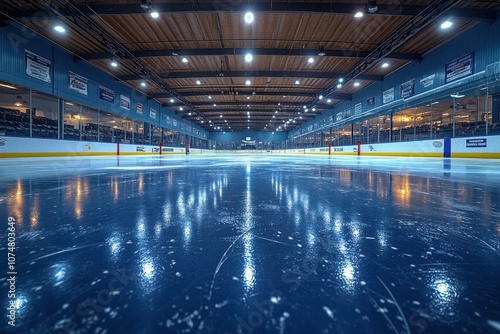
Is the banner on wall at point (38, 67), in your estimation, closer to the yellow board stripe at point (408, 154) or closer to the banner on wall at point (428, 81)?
the banner on wall at point (428, 81)

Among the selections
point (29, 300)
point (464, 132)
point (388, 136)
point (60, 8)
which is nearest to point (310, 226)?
point (29, 300)

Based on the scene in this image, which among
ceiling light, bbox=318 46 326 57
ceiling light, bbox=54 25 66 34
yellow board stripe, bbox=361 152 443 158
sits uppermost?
ceiling light, bbox=54 25 66 34

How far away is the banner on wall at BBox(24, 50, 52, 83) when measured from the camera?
1066 cm

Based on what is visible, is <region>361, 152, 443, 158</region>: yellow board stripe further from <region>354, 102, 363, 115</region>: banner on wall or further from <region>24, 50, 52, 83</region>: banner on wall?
<region>24, 50, 52, 83</region>: banner on wall

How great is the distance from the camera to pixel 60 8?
8.31m

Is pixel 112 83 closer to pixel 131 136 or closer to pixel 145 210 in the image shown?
pixel 131 136

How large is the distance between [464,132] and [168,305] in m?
16.1

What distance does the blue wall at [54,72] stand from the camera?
32.3 feet

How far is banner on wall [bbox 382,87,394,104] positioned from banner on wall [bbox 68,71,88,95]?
21.6m

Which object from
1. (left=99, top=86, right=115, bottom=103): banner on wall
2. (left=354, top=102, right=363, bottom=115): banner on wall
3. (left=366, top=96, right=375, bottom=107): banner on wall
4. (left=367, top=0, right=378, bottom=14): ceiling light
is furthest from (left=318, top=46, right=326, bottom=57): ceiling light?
(left=99, top=86, right=115, bottom=103): banner on wall

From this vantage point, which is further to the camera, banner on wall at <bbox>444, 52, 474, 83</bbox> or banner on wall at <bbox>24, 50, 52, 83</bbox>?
banner on wall at <bbox>24, 50, 52, 83</bbox>

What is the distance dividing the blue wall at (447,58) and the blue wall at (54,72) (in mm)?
20044

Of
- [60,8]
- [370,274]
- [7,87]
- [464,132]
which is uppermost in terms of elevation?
[60,8]

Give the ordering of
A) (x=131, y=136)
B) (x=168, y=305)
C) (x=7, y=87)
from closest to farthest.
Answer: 1. (x=168, y=305)
2. (x=7, y=87)
3. (x=131, y=136)
